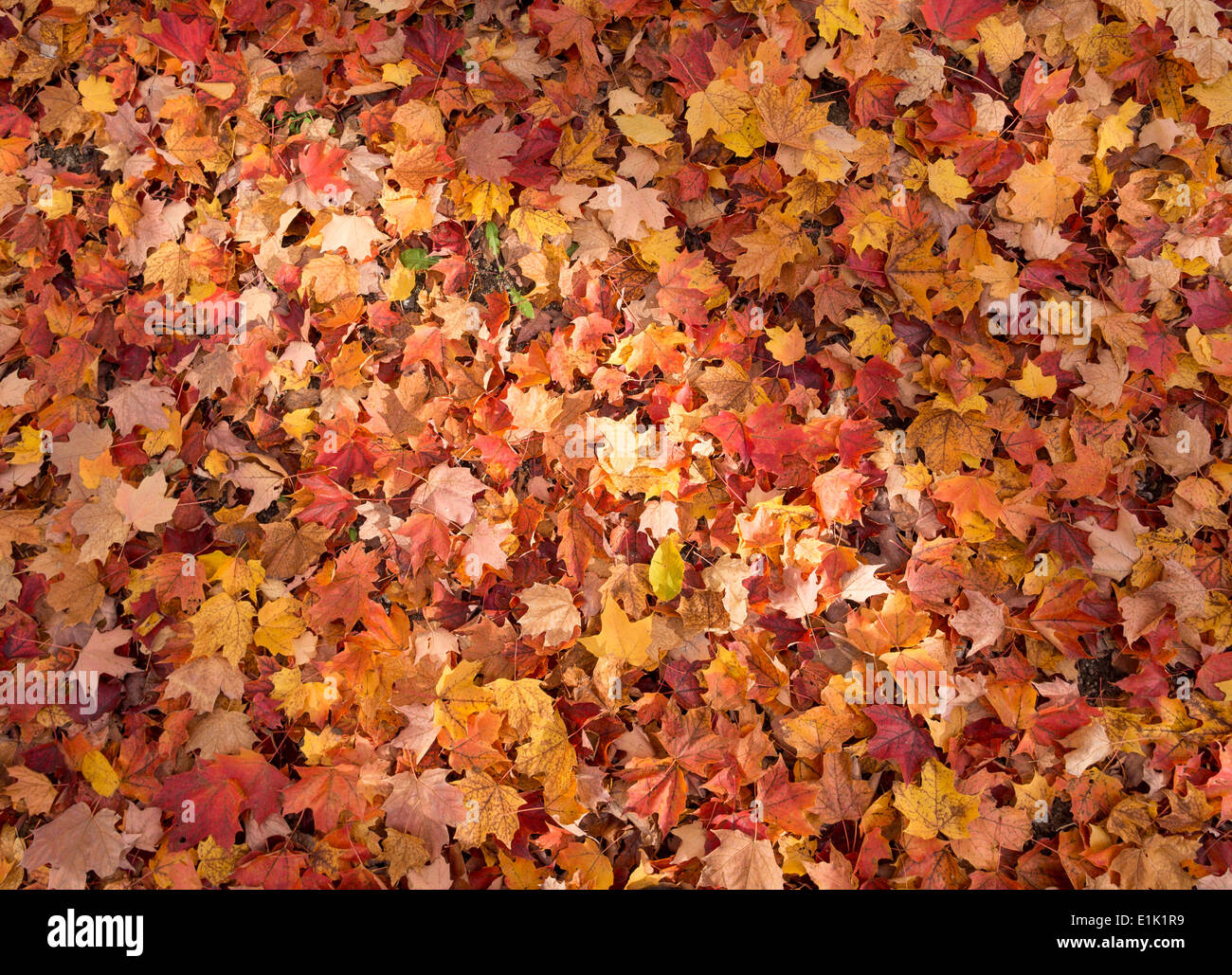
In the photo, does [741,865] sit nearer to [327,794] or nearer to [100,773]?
[327,794]

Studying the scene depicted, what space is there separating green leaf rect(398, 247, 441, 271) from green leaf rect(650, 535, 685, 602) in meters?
0.69

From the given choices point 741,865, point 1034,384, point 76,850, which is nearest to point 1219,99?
point 1034,384

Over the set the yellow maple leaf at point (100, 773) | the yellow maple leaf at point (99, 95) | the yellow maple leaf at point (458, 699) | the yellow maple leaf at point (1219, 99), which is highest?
the yellow maple leaf at point (99, 95)

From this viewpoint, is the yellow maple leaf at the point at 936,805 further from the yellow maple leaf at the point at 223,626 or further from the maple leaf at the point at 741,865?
the yellow maple leaf at the point at 223,626

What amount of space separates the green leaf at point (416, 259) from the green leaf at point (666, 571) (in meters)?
0.69

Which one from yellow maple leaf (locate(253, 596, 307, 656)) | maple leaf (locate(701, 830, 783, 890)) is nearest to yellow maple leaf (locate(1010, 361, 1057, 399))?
maple leaf (locate(701, 830, 783, 890))

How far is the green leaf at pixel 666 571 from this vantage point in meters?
1.50

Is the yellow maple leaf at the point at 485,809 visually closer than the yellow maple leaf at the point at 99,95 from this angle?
Yes

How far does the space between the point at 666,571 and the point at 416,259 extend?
0.76m

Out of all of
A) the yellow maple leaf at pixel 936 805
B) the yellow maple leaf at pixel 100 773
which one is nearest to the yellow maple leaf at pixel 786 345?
the yellow maple leaf at pixel 936 805

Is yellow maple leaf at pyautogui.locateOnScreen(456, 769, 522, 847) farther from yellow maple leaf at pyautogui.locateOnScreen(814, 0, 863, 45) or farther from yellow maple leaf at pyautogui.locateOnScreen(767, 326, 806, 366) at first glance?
yellow maple leaf at pyautogui.locateOnScreen(814, 0, 863, 45)

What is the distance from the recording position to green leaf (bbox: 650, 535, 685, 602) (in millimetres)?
1500

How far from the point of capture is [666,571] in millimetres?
1501

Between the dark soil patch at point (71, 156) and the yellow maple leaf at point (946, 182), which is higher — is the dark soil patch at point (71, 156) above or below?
above
